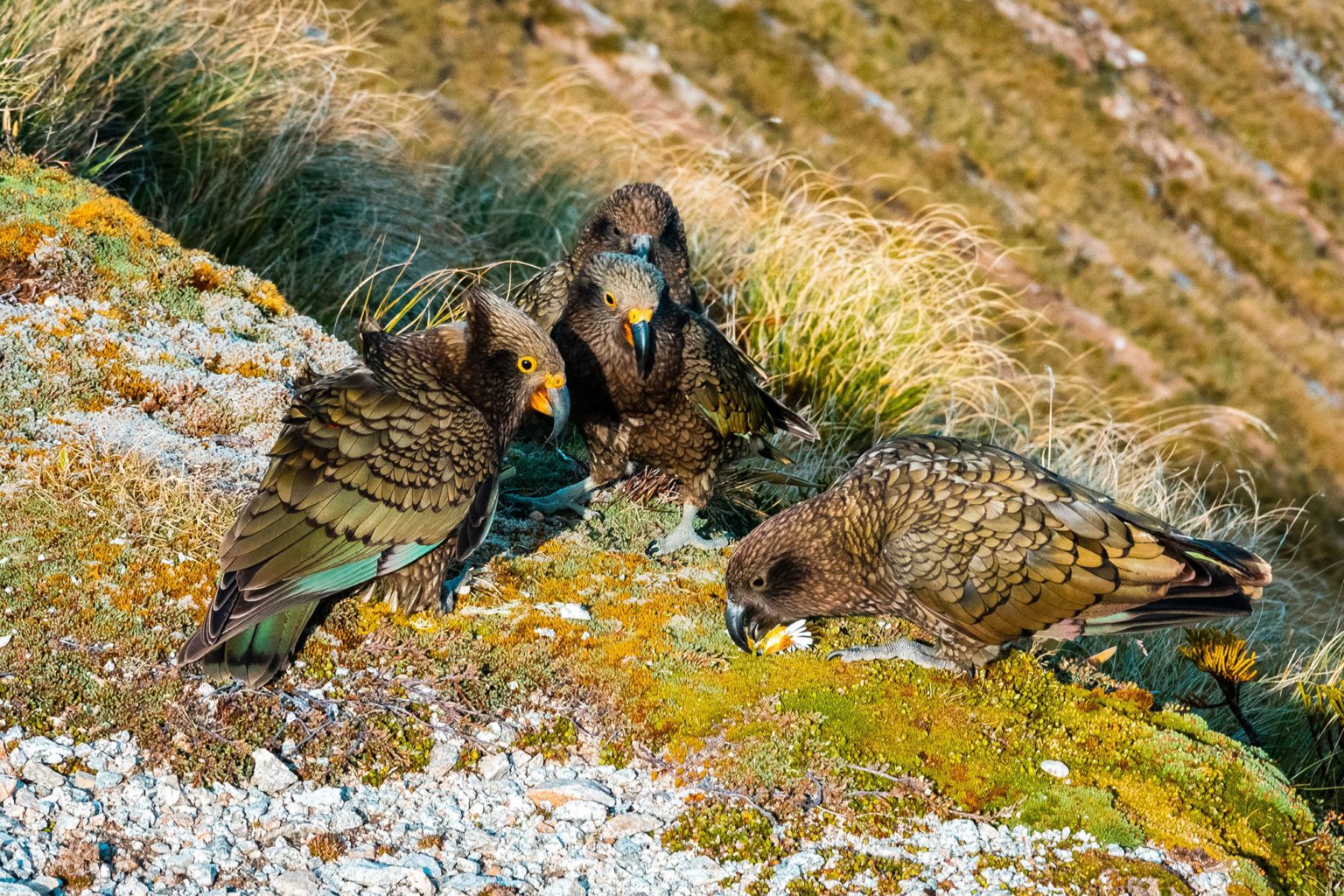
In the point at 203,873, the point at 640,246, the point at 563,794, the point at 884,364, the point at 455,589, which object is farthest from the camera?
the point at 884,364

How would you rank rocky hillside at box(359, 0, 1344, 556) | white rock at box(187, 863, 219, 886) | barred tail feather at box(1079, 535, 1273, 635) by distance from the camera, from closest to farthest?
white rock at box(187, 863, 219, 886), barred tail feather at box(1079, 535, 1273, 635), rocky hillside at box(359, 0, 1344, 556)

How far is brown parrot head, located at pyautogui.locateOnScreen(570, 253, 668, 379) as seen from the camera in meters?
5.62

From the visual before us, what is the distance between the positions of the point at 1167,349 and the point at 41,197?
52.3 ft

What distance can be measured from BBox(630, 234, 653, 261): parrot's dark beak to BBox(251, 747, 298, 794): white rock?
3.90 metres

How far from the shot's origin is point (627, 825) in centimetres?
383

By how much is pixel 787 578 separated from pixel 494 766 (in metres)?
1.44

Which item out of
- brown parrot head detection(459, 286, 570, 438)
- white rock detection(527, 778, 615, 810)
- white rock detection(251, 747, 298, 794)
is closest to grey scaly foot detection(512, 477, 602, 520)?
brown parrot head detection(459, 286, 570, 438)

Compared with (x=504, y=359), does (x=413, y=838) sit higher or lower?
lower

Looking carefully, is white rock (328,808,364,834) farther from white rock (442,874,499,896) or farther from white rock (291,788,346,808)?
white rock (442,874,499,896)

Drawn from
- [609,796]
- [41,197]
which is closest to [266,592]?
[609,796]

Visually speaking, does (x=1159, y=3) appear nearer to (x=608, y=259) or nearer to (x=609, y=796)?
(x=608, y=259)

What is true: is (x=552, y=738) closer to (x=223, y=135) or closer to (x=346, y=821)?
(x=346, y=821)

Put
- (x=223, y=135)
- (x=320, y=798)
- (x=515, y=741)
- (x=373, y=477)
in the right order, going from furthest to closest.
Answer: (x=223, y=135) → (x=373, y=477) → (x=515, y=741) → (x=320, y=798)

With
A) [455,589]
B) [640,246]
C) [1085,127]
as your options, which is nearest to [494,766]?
[455,589]
